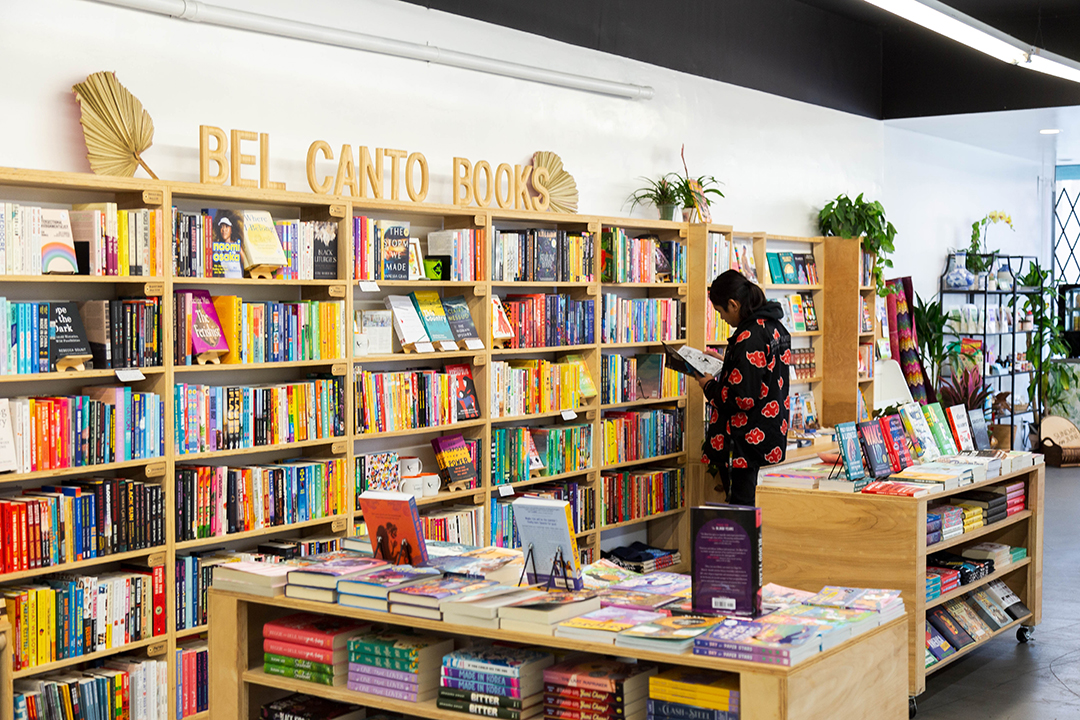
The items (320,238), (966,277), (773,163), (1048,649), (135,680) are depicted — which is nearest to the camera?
(135,680)

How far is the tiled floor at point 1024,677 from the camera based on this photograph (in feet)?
16.3

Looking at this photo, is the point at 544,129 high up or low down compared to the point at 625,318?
up

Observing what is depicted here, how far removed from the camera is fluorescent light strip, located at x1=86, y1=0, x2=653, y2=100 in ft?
15.8

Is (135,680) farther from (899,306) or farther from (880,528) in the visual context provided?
(899,306)

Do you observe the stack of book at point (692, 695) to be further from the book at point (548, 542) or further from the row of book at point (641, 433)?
the row of book at point (641, 433)

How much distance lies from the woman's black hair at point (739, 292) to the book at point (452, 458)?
1.54 metres

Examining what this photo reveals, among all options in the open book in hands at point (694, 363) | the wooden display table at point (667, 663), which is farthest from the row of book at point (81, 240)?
the open book in hands at point (694, 363)

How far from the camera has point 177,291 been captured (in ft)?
15.4

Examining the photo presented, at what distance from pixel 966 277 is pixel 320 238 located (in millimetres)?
8793

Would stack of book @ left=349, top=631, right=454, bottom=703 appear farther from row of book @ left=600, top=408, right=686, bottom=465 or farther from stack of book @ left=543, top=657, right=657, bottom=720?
row of book @ left=600, top=408, right=686, bottom=465

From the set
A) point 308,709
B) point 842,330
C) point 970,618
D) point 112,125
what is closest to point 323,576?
point 308,709

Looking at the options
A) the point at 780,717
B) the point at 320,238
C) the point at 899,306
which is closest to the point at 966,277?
the point at 899,306

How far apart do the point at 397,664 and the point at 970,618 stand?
3.46 metres

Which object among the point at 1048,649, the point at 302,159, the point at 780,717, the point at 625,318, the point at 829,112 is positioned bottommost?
the point at 1048,649
